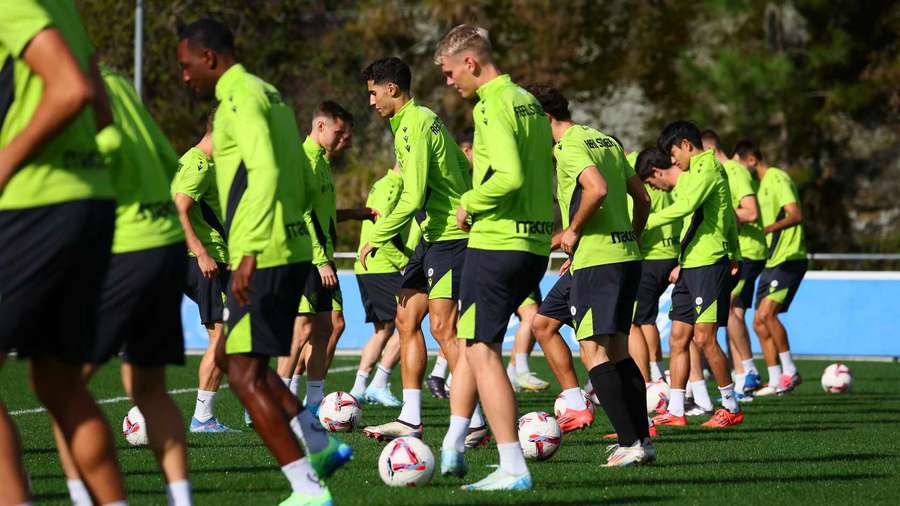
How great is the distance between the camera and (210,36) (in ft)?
Answer: 20.6

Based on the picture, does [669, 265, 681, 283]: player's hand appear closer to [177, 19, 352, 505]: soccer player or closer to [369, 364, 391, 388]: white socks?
[369, 364, 391, 388]: white socks

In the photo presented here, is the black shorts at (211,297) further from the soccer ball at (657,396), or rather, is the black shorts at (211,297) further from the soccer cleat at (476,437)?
the soccer ball at (657,396)

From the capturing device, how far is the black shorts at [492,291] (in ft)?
23.7

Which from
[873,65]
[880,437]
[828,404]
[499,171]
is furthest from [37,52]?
[873,65]

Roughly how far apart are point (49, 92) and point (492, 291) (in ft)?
10.2

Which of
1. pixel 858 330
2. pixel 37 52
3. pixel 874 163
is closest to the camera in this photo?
pixel 37 52

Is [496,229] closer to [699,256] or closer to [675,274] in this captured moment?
[699,256]

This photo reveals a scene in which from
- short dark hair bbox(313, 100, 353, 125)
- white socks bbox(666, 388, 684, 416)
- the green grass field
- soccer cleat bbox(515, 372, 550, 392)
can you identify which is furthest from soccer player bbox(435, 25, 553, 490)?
soccer cleat bbox(515, 372, 550, 392)

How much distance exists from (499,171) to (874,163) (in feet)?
83.4

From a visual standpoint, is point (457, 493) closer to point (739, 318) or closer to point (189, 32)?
point (189, 32)

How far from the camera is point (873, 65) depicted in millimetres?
29078

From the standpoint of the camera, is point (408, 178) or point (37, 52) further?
point (408, 178)

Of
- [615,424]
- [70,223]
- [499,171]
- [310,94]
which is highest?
[70,223]

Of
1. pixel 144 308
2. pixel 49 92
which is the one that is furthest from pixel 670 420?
pixel 49 92
